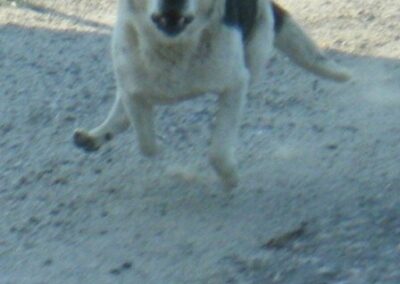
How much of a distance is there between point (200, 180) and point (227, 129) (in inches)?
24.6

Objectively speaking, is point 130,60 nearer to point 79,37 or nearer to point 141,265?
point 141,265

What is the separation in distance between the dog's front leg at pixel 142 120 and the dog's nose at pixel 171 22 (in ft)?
1.97

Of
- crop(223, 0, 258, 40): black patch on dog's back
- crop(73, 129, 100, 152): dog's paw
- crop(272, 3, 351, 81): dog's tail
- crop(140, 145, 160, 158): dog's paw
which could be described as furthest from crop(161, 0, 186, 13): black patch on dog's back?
crop(272, 3, 351, 81): dog's tail

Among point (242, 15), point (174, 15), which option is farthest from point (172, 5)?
point (242, 15)

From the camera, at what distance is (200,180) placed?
7.64m

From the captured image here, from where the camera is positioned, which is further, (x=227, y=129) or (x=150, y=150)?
(x=150, y=150)

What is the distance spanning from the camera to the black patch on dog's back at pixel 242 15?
6.93 m

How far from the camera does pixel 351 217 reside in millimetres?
6965

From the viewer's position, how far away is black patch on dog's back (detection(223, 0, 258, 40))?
6930 millimetres

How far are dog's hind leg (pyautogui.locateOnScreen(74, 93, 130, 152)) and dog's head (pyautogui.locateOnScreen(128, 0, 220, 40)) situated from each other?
34.9 inches

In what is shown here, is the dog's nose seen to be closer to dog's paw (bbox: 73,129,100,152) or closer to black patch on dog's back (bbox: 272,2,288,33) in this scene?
dog's paw (bbox: 73,129,100,152)

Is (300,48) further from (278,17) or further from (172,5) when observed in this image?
(172,5)

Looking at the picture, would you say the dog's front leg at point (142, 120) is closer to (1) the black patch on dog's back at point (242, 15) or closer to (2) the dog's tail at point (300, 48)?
(1) the black patch on dog's back at point (242, 15)

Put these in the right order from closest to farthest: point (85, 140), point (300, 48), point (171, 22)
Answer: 1. point (171, 22)
2. point (85, 140)
3. point (300, 48)
